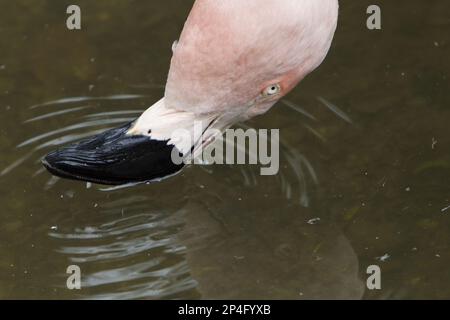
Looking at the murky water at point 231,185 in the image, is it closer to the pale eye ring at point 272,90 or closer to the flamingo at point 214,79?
the flamingo at point 214,79

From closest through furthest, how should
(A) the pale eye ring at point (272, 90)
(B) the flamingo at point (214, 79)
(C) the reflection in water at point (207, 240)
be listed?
(B) the flamingo at point (214, 79) → (A) the pale eye ring at point (272, 90) → (C) the reflection in water at point (207, 240)

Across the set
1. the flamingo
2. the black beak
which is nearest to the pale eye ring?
the flamingo

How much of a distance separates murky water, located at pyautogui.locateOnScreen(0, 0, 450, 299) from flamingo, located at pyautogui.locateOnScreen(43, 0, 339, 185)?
35 cm

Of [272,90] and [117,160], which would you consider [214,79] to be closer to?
[272,90]

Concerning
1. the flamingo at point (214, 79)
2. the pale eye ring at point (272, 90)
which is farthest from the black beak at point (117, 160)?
the pale eye ring at point (272, 90)

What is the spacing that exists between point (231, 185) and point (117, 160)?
71 centimetres

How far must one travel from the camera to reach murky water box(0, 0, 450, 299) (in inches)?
197

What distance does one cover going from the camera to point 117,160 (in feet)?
16.3

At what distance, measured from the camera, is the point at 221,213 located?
5.32 metres

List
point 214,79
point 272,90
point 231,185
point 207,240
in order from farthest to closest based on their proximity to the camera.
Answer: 1. point 231,185
2. point 207,240
3. point 272,90
4. point 214,79

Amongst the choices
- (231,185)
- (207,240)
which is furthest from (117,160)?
(231,185)

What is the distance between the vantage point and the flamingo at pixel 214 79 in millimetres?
4484

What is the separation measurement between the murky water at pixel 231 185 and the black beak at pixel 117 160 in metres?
0.31

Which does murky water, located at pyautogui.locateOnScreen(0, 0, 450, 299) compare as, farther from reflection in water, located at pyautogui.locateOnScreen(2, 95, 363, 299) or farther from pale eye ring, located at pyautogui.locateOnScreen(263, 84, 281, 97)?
pale eye ring, located at pyautogui.locateOnScreen(263, 84, 281, 97)
